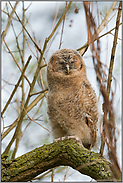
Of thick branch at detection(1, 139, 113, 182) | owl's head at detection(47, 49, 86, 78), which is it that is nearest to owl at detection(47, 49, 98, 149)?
owl's head at detection(47, 49, 86, 78)

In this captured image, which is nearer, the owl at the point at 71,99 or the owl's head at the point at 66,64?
the owl at the point at 71,99

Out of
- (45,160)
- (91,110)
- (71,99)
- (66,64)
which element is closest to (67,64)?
(66,64)

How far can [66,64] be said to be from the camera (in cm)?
279

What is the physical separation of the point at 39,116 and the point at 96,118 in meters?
0.99

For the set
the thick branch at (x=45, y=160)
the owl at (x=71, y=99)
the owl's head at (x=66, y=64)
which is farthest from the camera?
the owl's head at (x=66, y=64)

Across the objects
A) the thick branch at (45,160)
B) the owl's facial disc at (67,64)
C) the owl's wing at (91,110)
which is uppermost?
the owl's facial disc at (67,64)

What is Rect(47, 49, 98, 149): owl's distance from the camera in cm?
263

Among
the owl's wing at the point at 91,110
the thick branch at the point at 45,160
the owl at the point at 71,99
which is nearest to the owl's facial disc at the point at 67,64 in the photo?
the owl at the point at 71,99

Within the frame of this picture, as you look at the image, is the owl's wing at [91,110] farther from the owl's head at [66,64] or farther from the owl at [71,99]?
the owl's head at [66,64]

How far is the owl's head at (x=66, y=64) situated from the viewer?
2771 mm

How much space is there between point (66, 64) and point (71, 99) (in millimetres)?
471

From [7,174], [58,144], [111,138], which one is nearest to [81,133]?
[58,144]

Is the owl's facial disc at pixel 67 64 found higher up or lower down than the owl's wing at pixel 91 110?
higher up

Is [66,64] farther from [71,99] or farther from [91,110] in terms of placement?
[91,110]
